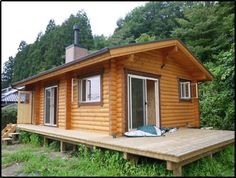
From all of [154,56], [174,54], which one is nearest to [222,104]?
[174,54]

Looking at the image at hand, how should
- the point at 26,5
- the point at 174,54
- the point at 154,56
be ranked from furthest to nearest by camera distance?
the point at 174,54 → the point at 154,56 → the point at 26,5

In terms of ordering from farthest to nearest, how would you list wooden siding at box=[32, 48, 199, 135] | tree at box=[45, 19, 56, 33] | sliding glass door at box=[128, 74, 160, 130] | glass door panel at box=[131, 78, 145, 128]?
tree at box=[45, 19, 56, 33]
glass door panel at box=[131, 78, 145, 128]
sliding glass door at box=[128, 74, 160, 130]
wooden siding at box=[32, 48, 199, 135]

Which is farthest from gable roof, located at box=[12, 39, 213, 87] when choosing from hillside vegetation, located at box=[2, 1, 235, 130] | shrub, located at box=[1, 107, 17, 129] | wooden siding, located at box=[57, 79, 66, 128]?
shrub, located at box=[1, 107, 17, 129]

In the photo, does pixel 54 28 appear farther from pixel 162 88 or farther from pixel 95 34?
pixel 162 88

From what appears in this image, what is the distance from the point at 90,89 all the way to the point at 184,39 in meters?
11.7

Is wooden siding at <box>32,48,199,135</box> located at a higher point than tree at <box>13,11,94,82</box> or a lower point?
lower

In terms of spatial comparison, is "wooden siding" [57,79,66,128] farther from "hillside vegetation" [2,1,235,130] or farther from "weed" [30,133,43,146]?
"hillside vegetation" [2,1,235,130]

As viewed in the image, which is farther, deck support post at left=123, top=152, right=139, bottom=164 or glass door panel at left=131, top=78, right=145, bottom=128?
glass door panel at left=131, top=78, right=145, bottom=128

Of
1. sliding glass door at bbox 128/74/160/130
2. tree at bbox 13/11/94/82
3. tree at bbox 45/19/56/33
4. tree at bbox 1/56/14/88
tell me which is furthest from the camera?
tree at bbox 1/56/14/88

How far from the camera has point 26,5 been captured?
3.47 meters

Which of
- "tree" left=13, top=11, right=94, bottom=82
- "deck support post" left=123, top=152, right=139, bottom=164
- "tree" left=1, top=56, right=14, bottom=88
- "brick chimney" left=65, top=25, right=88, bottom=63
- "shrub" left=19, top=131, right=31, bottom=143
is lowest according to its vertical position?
"shrub" left=19, top=131, right=31, bottom=143

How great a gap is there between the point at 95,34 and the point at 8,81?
1262 cm

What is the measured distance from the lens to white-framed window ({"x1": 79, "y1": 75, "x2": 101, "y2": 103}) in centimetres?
642

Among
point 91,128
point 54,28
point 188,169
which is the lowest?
point 188,169
